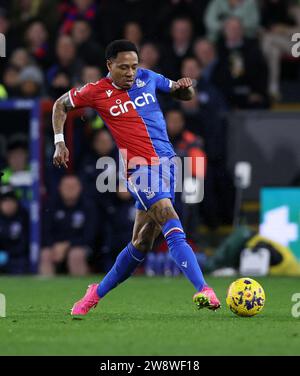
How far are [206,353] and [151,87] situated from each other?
3.32 metres

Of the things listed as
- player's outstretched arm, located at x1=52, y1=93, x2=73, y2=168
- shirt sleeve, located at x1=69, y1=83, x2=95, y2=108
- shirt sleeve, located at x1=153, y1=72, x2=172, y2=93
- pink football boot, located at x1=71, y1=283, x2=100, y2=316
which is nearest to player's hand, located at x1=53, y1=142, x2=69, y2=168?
player's outstretched arm, located at x1=52, y1=93, x2=73, y2=168

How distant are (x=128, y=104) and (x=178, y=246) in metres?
1.34

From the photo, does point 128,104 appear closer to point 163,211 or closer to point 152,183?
point 152,183

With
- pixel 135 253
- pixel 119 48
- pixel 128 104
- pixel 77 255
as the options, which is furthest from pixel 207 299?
pixel 77 255

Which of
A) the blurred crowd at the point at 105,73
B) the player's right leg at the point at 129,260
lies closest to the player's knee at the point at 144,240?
the player's right leg at the point at 129,260

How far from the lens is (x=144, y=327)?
8.47 m

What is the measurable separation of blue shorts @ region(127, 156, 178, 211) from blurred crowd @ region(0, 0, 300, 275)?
5902 millimetres

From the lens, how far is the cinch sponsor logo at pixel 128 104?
964 cm

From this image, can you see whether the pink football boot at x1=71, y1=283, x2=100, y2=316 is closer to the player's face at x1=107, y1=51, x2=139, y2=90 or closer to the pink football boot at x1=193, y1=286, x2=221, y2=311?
the pink football boot at x1=193, y1=286, x2=221, y2=311

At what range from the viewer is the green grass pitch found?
722 centimetres

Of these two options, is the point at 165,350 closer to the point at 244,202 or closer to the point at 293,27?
the point at 244,202

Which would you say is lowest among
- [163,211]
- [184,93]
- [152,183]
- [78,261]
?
[78,261]

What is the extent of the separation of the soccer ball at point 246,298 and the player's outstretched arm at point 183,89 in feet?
5.62

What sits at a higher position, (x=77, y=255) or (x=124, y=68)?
(x=124, y=68)
